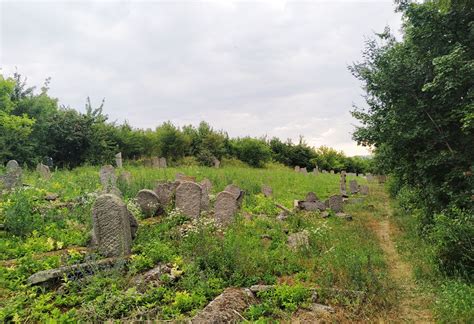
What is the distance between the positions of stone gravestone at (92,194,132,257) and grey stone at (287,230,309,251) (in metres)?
3.69

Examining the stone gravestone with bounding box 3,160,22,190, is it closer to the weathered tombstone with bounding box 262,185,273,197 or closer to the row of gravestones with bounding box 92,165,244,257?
the row of gravestones with bounding box 92,165,244,257

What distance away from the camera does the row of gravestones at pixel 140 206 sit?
6.32 m

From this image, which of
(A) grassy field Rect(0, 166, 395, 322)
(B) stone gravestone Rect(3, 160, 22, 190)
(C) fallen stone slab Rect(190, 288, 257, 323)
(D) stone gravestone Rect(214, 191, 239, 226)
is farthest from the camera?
(B) stone gravestone Rect(3, 160, 22, 190)

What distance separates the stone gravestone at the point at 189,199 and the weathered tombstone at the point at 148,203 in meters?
0.67

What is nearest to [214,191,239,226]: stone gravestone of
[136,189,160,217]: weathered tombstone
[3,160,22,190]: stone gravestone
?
[136,189,160,217]: weathered tombstone

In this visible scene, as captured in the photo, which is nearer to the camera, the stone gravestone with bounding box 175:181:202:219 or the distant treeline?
Answer: the stone gravestone with bounding box 175:181:202:219

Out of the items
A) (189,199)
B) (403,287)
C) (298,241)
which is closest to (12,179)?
(189,199)

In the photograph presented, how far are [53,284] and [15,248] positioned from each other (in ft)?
6.32

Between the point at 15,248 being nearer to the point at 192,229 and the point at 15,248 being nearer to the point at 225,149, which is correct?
the point at 192,229

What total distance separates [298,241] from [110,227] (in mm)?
4218

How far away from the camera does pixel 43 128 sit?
22.0 meters

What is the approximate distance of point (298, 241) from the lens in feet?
25.9

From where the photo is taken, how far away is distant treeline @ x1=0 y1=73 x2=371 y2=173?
20391mm

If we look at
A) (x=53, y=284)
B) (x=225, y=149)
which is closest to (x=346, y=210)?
(x=53, y=284)
